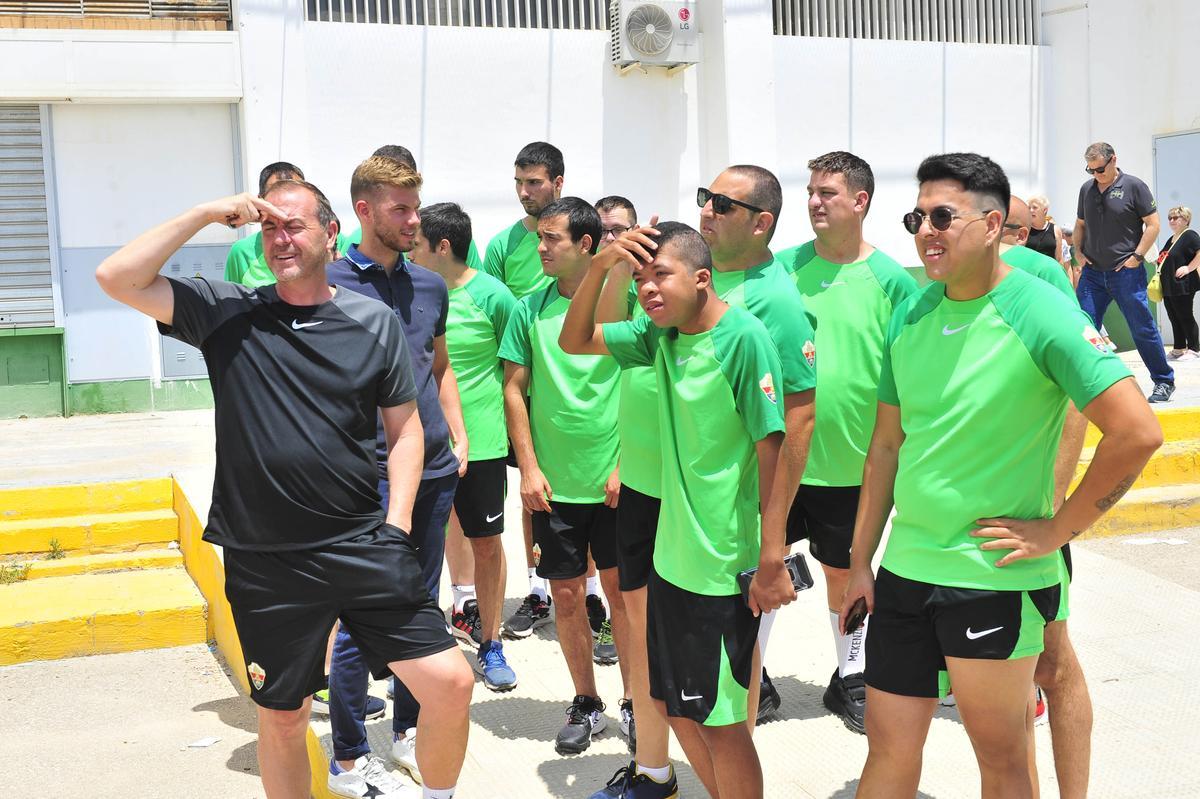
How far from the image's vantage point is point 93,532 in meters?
7.73

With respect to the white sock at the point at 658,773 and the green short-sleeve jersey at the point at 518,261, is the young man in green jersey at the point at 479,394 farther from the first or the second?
the white sock at the point at 658,773

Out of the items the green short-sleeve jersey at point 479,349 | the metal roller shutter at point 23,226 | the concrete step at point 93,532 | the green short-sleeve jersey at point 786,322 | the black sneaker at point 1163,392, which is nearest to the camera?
the green short-sleeve jersey at point 786,322

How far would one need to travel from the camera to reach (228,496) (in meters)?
3.51

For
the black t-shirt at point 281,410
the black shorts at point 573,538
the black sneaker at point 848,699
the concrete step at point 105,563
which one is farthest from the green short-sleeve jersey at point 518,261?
the concrete step at point 105,563

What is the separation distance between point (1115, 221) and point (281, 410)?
8.89m

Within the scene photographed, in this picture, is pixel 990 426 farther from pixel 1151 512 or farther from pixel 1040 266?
pixel 1151 512

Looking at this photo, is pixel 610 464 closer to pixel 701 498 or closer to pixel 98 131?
pixel 701 498

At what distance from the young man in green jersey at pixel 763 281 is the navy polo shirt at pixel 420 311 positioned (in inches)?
45.7

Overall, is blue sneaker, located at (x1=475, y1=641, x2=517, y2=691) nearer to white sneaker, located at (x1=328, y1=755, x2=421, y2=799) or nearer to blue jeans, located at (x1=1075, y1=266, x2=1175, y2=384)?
white sneaker, located at (x1=328, y1=755, x2=421, y2=799)

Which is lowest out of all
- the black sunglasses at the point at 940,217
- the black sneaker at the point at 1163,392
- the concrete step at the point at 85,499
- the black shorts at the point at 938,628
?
the concrete step at the point at 85,499

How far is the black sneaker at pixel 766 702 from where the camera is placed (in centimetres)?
490

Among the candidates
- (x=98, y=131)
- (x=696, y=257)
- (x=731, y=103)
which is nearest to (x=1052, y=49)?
(x=731, y=103)

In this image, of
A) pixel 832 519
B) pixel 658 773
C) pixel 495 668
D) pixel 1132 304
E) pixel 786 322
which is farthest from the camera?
pixel 1132 304

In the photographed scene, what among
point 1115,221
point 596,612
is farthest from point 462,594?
point 1115,221
